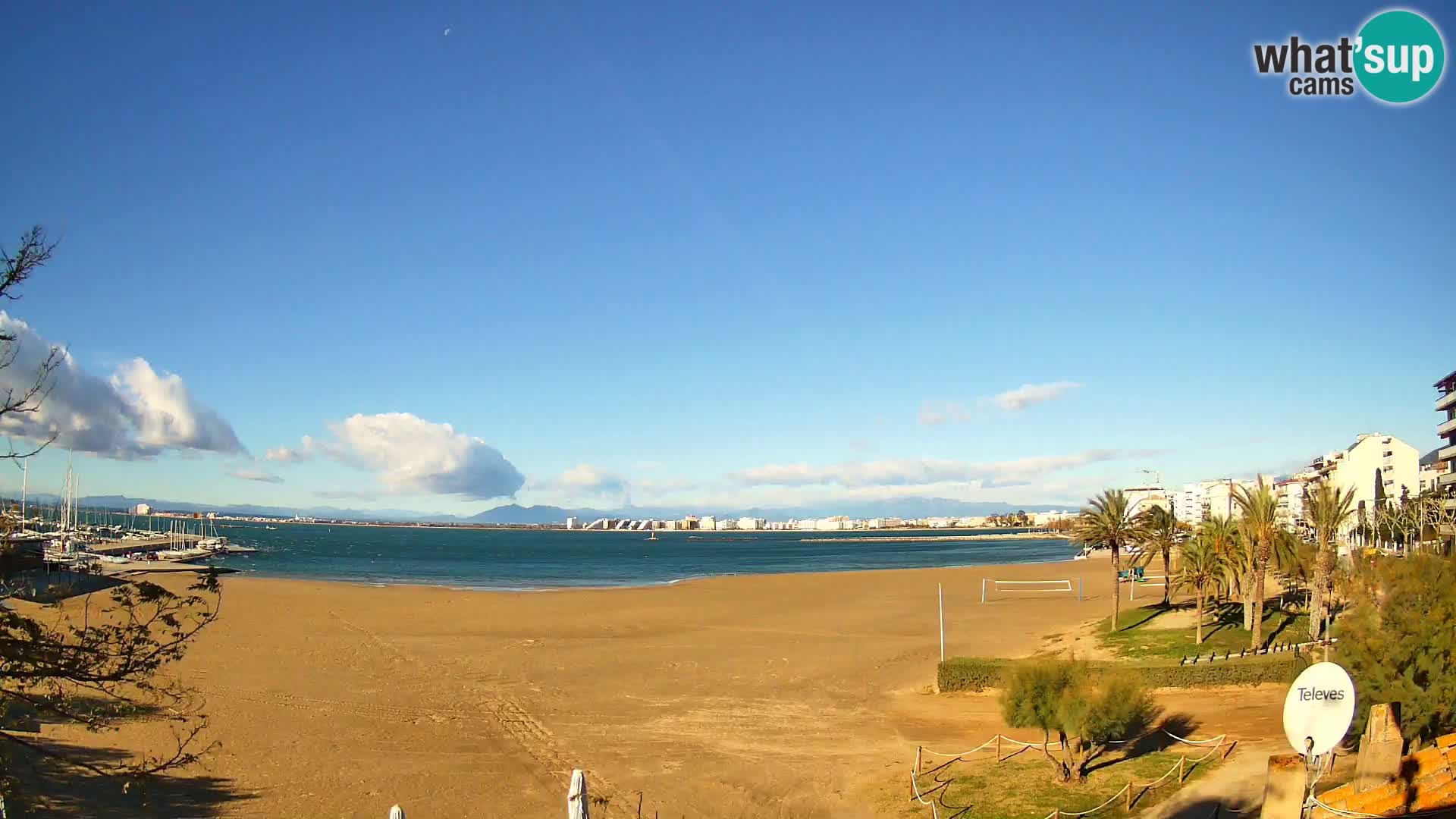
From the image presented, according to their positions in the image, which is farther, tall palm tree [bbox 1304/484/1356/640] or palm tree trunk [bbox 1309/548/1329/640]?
tall palm tree [bbox 1304/484/1356/640]

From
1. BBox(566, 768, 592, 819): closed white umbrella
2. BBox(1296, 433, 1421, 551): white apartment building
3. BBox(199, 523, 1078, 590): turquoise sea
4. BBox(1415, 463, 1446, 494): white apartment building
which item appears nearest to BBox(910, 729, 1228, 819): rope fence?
BBox(566, 768, 592, 819): closed white umbrella

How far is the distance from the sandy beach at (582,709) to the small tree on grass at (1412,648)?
18.4 ft

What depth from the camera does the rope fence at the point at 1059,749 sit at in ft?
54.8

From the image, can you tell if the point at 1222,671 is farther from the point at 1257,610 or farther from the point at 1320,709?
the point at 1320,709

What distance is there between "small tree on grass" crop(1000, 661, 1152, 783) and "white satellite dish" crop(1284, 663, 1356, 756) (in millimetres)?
6404

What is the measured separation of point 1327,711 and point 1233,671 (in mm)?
14499

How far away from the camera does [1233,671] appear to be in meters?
25.2

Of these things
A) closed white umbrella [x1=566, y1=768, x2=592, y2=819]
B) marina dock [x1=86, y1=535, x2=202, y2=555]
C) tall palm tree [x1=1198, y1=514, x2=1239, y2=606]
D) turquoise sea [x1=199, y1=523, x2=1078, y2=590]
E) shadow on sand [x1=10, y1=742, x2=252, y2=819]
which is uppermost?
tall palm tree [x1=1198, y1=514, x2=1239, y2=606]

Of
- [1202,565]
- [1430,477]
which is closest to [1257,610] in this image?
[1202,565]

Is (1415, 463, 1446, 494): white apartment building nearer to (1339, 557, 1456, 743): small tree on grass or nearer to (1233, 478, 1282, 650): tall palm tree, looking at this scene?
(1233, 478, 1282, 650): tall palm tree

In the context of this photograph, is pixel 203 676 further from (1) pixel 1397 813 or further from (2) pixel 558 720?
(1) pixel 1397 813

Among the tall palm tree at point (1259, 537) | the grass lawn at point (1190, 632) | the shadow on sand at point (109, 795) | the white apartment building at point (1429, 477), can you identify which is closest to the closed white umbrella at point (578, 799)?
the shadow on sand at point (109, 795)

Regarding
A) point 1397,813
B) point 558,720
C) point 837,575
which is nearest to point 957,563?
point 837,575

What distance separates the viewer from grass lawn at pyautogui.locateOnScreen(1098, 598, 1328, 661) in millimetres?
30344
